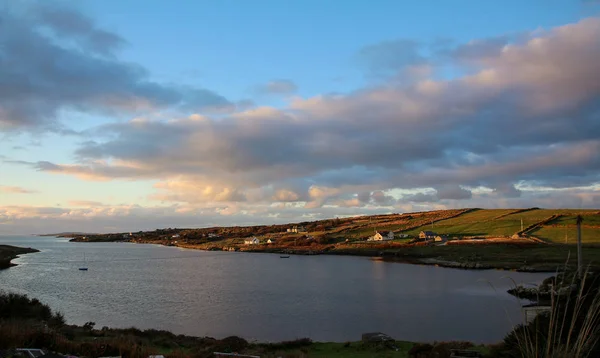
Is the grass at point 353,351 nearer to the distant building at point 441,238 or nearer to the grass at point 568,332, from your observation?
the grass at point 568,332

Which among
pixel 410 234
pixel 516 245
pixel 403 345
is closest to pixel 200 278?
pixel 403 345

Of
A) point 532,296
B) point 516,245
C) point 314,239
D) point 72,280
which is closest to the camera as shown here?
point 532,296

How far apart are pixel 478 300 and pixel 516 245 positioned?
174ft

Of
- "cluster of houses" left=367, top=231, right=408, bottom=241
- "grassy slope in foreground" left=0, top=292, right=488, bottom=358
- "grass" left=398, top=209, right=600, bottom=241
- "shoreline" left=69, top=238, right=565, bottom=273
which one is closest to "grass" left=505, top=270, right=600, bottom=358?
"grassy slope in foreground" left=0, top=292, right=488, bottom=358

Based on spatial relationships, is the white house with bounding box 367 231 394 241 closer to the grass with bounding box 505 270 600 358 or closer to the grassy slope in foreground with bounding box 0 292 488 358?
the grassy slope in foreground with bounding box 0 292 488 358

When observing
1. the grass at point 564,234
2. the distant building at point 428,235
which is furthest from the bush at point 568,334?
the distant building at point 428,235

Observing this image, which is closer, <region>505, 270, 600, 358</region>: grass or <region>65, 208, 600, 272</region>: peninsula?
<region>505, 270, 600, 358</region>: grass

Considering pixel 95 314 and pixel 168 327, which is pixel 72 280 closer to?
pixel 95 314

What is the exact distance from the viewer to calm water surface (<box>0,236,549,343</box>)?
3064 cm

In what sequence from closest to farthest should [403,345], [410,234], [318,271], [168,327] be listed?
[403,345]
[168,327]
[318,271]
[410,234]

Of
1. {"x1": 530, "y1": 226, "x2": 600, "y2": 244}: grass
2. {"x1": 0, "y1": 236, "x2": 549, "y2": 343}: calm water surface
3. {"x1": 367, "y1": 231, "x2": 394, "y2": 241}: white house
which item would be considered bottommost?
{"x1": 0, "y1": 236, "x2": 549, "y2": 343}: calm water surface

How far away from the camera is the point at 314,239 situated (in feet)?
473

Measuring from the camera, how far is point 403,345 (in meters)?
21.5

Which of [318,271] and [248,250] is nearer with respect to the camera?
[318,271]
